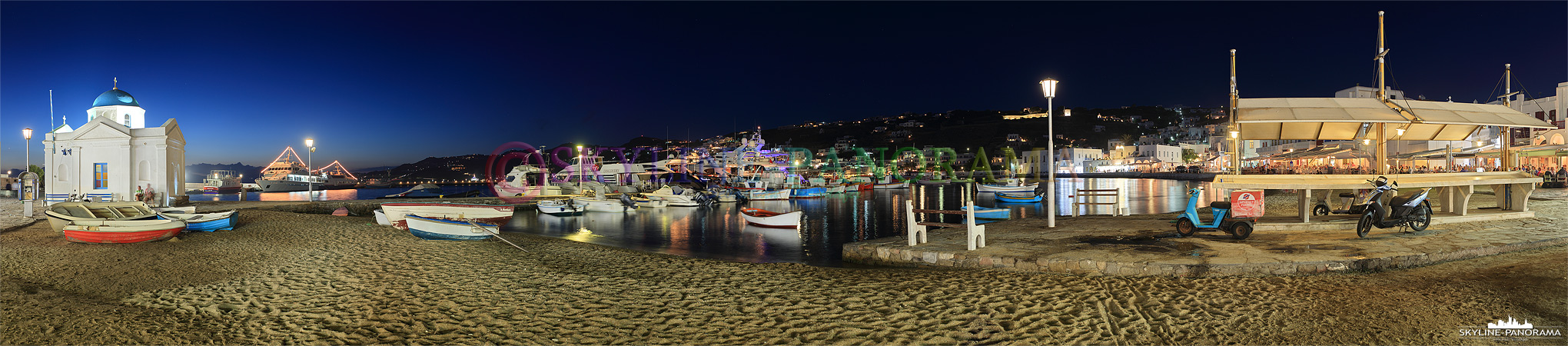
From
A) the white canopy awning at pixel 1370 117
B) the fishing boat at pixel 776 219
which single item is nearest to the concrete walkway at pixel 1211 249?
the white canopy awning at pixel 1370 117

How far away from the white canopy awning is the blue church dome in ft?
105

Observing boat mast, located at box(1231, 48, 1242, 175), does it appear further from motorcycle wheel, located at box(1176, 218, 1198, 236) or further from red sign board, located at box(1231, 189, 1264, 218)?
motorcycle wheel, located at box(1176, 218, 1198, 236)

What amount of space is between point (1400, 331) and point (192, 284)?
11.7 m

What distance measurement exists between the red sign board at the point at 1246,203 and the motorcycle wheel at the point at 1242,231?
0.49ft

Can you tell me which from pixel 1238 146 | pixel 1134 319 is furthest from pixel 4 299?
pixel 1238 146

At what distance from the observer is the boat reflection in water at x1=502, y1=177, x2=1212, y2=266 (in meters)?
14.3

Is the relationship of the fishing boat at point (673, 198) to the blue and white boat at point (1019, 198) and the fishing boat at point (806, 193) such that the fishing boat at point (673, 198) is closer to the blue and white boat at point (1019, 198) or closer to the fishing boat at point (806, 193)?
the fishing boat at point (806, 193)

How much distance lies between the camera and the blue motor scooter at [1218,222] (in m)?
8.53

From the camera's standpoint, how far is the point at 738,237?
17.7m

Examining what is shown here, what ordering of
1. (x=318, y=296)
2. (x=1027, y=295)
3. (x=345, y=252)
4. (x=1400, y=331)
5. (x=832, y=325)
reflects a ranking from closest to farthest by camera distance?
(x=1400, y=331) → (x=832, y=325) → (x=1027, y=295) → (x=318, y=296) → (x=345, y=252)

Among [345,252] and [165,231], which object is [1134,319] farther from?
[165,231]

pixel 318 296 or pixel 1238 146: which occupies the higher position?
pixel 1238 146

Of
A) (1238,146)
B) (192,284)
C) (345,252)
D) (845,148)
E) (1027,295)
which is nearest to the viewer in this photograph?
(1027,295)

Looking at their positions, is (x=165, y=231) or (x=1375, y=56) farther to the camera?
(x=165, y=231)
